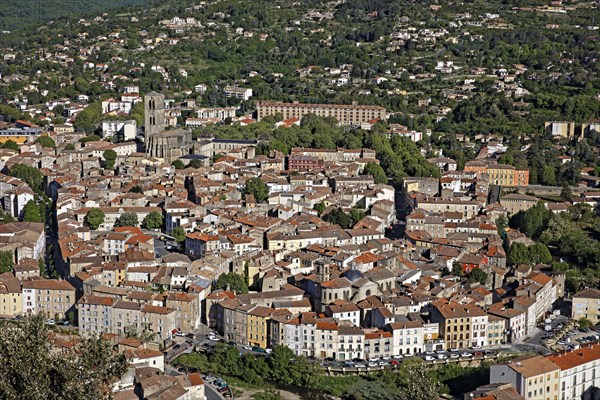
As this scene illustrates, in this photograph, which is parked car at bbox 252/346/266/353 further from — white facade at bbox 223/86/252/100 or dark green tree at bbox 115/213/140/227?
white facade at bbox 223/86/252/100

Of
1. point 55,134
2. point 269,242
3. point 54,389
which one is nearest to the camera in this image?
point 54,389

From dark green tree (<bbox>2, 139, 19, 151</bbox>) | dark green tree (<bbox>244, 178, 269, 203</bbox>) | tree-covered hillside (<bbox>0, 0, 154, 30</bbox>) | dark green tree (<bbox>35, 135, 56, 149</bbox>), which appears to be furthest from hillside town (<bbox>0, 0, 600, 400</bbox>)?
tree-covered hillside (<bbox>0, 0, 154, 30</bbox>)

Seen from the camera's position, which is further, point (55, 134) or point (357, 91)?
point (357, 91)

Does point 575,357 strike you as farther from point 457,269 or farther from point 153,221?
point 153,221

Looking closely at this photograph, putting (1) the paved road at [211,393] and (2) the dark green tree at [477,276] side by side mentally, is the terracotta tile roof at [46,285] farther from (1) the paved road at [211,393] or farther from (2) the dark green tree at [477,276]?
(2) the dark green tree at [477,276]

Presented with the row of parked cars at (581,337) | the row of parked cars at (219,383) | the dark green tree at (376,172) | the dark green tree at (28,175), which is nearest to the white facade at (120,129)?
the dark green tree at (28,175)

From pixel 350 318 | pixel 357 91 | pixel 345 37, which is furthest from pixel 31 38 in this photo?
pixel 350 318

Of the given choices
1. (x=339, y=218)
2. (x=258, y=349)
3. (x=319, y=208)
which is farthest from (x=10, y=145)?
(x=258, y=349)

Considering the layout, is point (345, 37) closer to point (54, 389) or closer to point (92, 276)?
point (92, 276)
